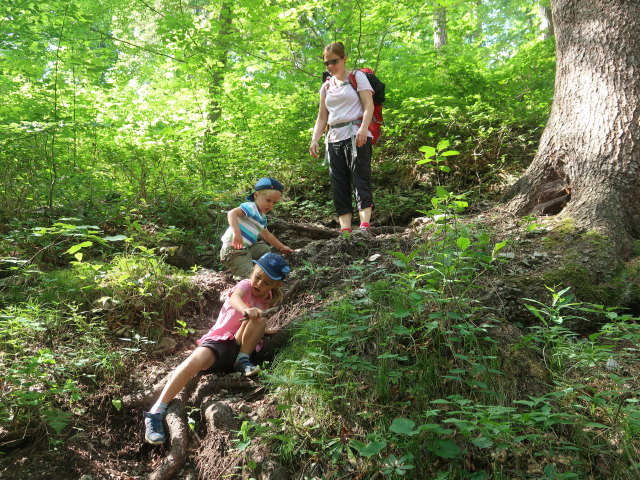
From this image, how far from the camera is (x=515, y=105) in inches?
307

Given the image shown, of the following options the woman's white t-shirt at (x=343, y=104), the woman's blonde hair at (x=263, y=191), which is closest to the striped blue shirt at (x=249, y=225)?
the woman's blonde hair at (x=263, y=191)

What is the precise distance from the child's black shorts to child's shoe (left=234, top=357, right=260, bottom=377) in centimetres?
8

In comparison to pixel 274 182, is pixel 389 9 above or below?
above

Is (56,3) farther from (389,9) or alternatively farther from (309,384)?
(309,384)

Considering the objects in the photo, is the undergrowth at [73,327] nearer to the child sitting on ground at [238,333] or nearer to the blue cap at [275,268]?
the child sitting on ground at [238,333]

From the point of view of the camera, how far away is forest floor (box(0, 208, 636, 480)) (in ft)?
9.82

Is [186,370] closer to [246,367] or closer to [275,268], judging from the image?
[246,367]

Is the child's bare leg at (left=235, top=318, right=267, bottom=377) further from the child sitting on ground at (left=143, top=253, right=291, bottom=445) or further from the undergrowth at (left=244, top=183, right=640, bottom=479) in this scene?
the undergrowth at (left=244, top=183, right=640, bottom=479)

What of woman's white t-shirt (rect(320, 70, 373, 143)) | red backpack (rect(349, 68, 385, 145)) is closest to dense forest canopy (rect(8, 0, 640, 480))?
red backpack (rect(349, 68, 385, 145))

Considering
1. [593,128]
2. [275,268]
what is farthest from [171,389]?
[593,128]

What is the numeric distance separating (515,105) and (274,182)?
514 centimetres

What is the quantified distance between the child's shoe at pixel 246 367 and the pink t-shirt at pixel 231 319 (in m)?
0.23

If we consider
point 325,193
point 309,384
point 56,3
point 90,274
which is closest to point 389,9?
point 325,193

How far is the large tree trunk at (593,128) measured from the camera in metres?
4.62
